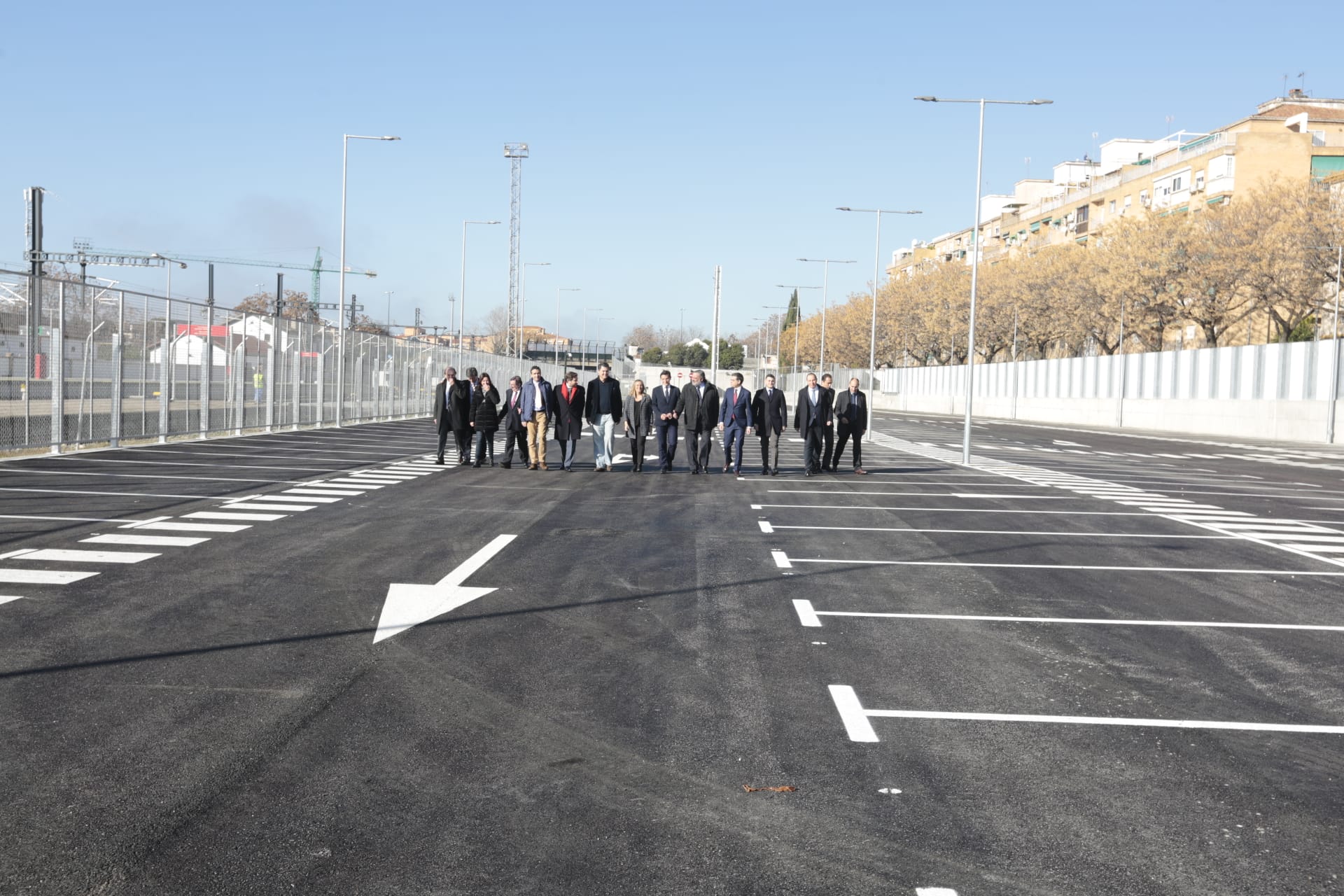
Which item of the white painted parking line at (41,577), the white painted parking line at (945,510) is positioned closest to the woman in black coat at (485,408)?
the white painted parking line at (945,510)

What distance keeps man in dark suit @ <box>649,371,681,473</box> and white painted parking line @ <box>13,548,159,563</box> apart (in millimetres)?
12598

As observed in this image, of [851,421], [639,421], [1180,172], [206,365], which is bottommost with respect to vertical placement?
[639,421]

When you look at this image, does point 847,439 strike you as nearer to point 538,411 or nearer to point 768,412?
point 768,412

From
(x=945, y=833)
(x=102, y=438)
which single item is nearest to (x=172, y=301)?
(x=102, y=438)

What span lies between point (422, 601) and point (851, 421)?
15.6 m

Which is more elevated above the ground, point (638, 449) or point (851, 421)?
point (851, 421)

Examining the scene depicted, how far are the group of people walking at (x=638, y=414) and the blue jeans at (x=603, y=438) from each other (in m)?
0.02

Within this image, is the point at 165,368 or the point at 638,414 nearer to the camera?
the point at 638,414

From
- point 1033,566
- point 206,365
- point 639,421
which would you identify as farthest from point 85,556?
point 206,365

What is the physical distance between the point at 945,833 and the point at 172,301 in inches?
933

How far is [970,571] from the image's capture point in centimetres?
1130

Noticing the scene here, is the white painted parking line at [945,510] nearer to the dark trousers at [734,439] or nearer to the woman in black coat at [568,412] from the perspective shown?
the dark trousers at [734,439]

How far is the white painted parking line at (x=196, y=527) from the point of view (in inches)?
493

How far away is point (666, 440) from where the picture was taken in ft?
75.3
